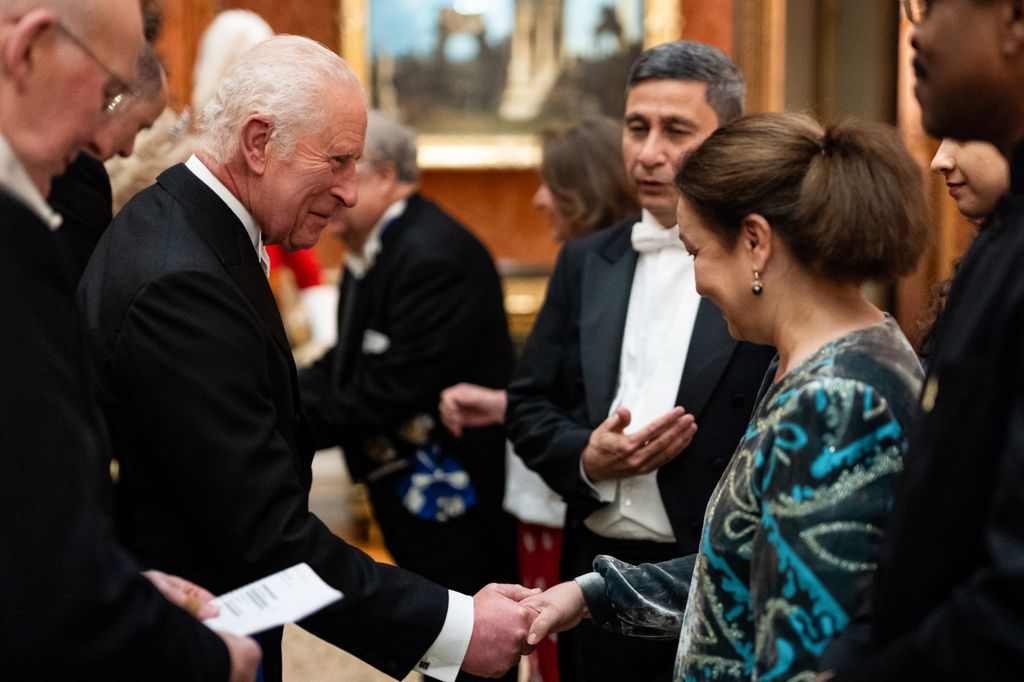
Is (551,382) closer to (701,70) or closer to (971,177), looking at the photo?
(701,70)

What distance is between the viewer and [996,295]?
4.69ft

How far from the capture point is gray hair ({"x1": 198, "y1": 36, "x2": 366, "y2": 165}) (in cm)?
241

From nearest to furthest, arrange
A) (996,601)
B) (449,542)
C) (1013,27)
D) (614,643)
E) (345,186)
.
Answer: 1. (996,601)
2. (1013,27)
3. (345,186)
4. (614,643)
5. (449,542)

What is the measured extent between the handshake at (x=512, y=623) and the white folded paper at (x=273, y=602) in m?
0.57

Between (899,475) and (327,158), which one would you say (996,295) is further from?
(327,158)

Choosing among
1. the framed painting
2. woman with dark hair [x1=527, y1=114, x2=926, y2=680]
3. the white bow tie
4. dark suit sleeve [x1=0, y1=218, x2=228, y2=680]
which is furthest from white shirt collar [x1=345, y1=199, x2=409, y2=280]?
the framed painting

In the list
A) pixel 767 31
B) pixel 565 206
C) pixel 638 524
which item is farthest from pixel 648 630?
pixel 767 31

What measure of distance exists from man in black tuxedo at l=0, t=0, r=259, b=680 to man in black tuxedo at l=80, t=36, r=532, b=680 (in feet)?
1.58

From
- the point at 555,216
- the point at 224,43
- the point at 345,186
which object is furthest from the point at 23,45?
the point at 224,43

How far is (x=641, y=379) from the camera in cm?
304

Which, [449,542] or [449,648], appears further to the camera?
[449,542]

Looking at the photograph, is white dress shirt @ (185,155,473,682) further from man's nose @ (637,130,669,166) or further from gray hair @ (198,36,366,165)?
man's nose @ (637,130,669,166)

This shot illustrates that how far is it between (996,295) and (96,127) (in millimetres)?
1183

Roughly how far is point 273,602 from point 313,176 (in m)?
0.95
